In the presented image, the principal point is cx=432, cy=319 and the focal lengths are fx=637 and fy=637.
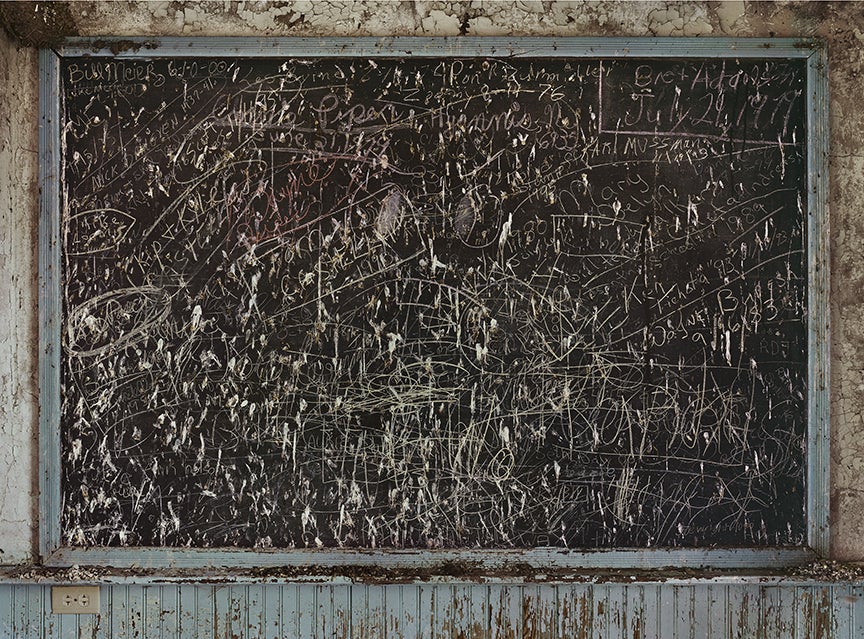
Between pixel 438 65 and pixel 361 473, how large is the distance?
1.41 m

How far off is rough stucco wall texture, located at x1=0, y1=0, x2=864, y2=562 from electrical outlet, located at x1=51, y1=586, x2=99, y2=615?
0.68ft

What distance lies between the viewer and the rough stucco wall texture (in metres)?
2.16

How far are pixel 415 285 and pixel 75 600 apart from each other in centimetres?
157

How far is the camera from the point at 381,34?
85.0 inches

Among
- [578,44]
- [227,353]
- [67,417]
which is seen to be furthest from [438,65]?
[67,417]

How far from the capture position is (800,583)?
7.06 ft

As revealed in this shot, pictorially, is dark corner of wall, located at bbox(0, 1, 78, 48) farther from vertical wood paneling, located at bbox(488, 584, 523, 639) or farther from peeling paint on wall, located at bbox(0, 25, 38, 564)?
vertical wood paneling, located at bbox(488, 584, 523, 639)

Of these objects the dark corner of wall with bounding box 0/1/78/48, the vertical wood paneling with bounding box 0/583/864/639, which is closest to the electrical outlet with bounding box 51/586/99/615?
the vertical wood paneling with bounding box 0/583/864/639

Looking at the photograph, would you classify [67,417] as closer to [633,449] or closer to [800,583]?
[633,449]

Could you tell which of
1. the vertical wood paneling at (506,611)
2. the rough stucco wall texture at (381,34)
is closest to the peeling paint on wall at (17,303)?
the rough stucco wall texture at (381,34)

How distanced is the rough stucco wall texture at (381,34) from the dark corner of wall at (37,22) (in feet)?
0.11

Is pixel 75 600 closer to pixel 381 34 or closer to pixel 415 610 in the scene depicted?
pixel 415 610

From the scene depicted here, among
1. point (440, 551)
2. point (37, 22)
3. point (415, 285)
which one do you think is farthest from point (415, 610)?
point (37, 22)

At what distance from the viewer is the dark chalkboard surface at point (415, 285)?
2158mm
